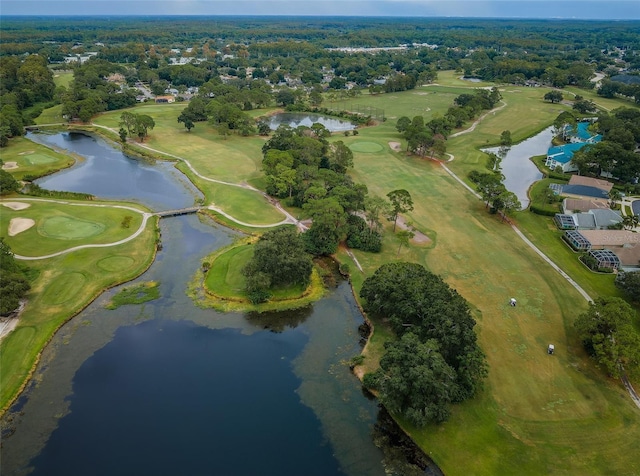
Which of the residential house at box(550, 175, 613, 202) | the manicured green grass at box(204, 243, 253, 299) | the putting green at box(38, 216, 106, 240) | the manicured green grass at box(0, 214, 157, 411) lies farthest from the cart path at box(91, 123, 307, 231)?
the residential house at box(550, 175, 613, 202)

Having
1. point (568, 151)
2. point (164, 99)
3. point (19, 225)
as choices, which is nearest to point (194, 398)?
point (19, 225)

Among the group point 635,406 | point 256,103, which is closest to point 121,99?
point 256,103

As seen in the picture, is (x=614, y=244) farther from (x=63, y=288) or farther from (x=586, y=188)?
(x=63, y=288)

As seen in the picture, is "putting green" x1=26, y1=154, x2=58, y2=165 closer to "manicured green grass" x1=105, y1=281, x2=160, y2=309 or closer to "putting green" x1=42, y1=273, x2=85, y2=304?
"putting green" x1=42, y1=273, x2=85, y2=304

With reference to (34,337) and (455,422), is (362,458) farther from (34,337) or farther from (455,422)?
(34,337)

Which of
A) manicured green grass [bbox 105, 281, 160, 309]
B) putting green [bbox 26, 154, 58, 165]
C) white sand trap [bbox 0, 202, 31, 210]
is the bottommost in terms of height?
manicured green grass [bbox 105, 281, 160, 309]
